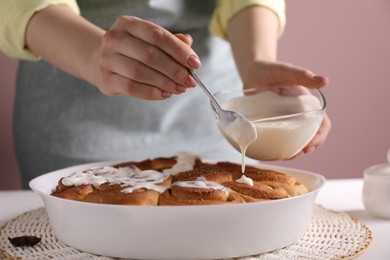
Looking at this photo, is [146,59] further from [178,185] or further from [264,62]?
[264,62]

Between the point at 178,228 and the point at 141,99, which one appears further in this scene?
the point at 141,99

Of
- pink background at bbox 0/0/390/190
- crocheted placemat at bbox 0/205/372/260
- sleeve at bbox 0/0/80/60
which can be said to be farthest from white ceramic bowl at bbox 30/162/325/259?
pink background at bbox 0/0/390/190

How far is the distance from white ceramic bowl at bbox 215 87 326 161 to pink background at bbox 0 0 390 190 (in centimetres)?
107

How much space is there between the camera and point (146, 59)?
1009mm

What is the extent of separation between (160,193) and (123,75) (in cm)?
19

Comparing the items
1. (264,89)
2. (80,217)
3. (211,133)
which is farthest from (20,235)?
(211,133)

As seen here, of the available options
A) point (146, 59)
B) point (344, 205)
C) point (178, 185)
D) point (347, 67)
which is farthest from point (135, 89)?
point (347, 67)

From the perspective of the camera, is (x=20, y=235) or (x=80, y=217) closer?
(x=80, y=217)

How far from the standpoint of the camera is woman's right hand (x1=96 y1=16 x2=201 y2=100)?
39.0 inches

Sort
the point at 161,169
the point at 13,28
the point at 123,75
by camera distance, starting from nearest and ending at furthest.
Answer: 1. the point at 123,75
2. the point at 161,169
3. the point at 13,28

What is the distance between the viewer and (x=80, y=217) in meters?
0.97

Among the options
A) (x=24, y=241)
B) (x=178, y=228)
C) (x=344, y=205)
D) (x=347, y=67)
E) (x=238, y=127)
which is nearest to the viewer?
(x=178, y=228)

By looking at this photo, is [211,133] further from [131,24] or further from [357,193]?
[131,24]

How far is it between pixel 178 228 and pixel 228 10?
0.84 meters
